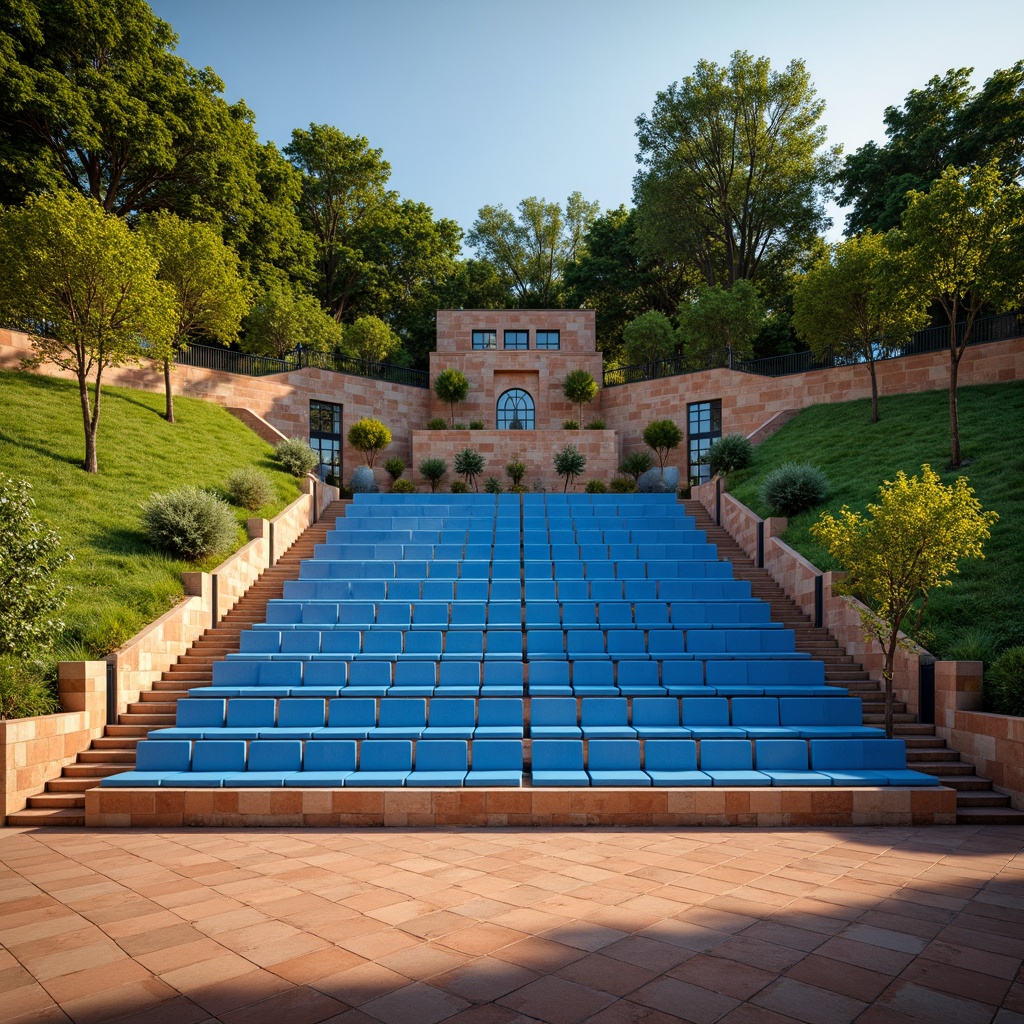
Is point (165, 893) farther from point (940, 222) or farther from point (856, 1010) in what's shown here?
point (940, 222)

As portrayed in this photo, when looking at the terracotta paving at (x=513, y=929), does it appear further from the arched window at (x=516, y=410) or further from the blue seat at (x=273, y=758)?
the arched window at (x=516, y=410)

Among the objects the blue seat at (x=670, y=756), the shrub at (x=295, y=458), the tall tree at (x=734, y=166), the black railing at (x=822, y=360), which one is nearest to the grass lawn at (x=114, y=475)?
the shrub at (x=295, y=458)

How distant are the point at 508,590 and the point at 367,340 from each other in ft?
64.5

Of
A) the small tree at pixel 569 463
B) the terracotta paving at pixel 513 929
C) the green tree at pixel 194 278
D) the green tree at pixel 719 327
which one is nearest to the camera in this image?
the terracotta paving at pixel 513 929

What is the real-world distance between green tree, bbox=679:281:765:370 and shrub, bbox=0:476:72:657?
911 inches

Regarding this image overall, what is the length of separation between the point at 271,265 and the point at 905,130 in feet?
92.0

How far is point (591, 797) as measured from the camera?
715 centimetres

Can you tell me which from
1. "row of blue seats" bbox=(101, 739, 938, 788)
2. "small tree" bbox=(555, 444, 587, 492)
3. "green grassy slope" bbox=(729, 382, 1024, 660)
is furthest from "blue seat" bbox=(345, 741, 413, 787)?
"small tree" bbox=(555, 444, 587, 492)

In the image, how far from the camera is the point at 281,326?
26.2m

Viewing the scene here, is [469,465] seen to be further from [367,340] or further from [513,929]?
[513,929]

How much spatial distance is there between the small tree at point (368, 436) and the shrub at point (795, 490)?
1468 cm

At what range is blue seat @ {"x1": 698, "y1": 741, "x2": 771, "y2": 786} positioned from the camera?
7757 millimetres

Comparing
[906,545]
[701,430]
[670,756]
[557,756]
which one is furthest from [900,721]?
[701,430]

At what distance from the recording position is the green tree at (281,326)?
85.7 feet
